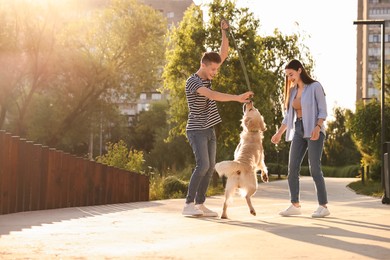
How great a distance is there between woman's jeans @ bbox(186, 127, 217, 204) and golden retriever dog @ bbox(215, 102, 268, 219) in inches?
10.5

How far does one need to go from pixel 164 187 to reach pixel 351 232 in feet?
38.5

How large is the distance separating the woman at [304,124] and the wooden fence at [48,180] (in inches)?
141

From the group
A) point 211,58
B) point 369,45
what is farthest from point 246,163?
point 369,45

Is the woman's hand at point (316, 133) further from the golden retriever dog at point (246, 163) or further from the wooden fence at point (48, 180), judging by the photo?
the wooden fence at point (48, 180)

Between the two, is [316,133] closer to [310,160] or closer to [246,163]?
[310,160]

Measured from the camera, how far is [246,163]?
774 centimetres

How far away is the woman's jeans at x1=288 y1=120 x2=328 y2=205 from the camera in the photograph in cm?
809

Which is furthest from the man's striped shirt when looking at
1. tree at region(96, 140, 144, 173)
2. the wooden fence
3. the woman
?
tree at region(96, 140, 144, 173)

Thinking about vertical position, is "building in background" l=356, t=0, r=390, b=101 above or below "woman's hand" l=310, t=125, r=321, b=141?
above

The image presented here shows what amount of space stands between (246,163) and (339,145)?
56.1m

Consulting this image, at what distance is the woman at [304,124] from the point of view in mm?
8047

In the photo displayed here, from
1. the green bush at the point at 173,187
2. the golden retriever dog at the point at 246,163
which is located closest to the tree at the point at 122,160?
the green bush at the point at 173,187

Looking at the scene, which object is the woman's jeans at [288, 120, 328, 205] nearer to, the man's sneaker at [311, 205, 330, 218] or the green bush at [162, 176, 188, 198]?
the man's sneaker at [311, 205, 330, 218]

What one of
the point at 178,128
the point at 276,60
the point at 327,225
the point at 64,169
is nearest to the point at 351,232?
the point at 327,225
